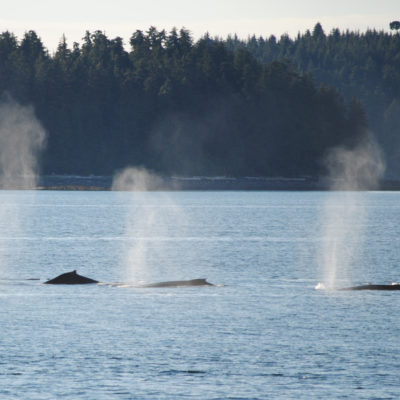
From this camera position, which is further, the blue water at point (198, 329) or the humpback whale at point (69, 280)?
the humpback whale at point (69, 280)

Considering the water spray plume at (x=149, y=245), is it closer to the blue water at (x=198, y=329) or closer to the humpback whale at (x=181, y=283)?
the blue water at (x=198, y=329)

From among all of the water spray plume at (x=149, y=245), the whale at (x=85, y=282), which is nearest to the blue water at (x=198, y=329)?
the water spray plume at (x=149, y=245)

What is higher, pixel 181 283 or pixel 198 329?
pixel 181 283

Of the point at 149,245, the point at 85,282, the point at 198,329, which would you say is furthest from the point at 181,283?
the point at 149,245

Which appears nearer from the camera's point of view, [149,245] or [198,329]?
[198,329]

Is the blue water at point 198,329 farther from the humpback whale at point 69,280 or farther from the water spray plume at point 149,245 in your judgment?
the humpback whale at point 69,280

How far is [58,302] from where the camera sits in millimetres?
47062

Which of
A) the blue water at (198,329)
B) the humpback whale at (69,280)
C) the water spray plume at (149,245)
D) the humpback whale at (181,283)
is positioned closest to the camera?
the blue water at (198,329)

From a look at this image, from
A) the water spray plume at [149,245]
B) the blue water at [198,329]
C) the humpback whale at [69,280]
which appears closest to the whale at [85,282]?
the humpback whale at [69,280]

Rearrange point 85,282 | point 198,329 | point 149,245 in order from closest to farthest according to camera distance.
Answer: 1. point 198,329
2. point 85,282
3. point 149,245

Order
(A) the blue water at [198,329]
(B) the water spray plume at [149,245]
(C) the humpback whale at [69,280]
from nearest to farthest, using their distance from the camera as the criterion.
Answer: (A) the blue water at [198,329] → (C) the humpback whale at [69,280] → (B) the water spray plume at [149,245]

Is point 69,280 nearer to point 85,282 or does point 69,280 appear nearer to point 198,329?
point 85,282

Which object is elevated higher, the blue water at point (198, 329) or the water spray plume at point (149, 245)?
the blue water at point (198, 329)

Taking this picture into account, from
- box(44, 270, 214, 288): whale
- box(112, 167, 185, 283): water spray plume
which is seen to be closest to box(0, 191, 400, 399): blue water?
box(112, 167, 185, 283): water spray plume
